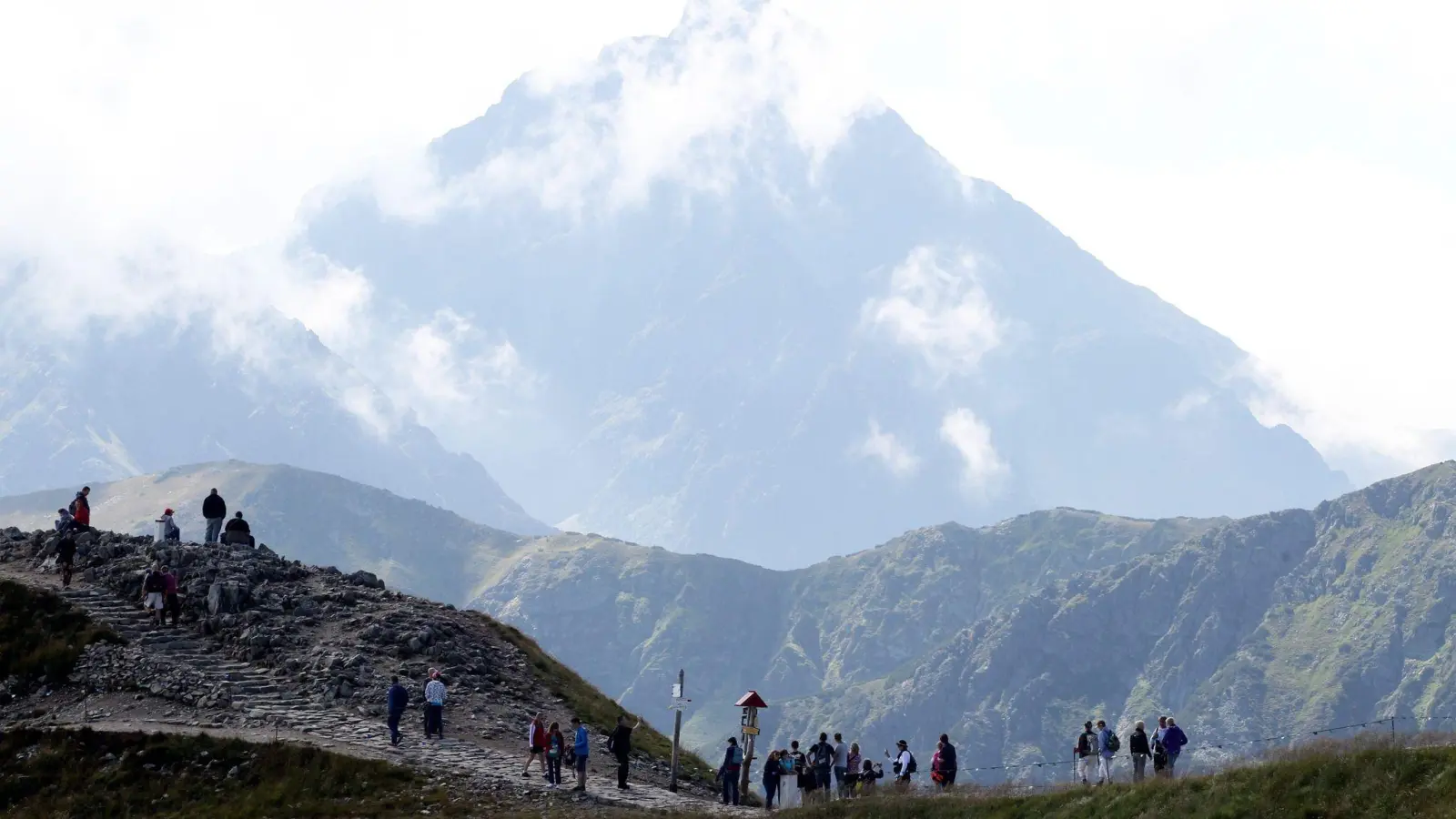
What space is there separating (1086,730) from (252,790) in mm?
27995

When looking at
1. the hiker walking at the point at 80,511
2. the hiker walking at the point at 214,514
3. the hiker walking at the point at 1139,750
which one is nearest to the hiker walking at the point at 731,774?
the hiker walking at the point at 1139,750

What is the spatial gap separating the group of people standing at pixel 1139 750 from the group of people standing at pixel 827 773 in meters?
4.70

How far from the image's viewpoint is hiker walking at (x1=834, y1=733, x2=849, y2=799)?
55.1 metres

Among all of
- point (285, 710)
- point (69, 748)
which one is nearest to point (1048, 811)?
point (285, 710)

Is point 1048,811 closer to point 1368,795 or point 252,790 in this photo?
point 1368,795

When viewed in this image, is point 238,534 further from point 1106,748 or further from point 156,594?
point 1106,748

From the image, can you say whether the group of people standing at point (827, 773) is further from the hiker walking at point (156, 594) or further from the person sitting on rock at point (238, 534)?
the person sitting on rock at point (238, 534)

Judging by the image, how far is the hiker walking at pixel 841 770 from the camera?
55.1 meters

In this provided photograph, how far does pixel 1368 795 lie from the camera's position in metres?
40.2

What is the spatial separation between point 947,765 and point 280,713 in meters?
24.3

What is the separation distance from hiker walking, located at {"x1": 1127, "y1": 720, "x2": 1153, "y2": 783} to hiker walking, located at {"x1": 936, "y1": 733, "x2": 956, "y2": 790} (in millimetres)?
6323

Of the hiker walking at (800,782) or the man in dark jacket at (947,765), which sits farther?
the hiker walking at (800,782)

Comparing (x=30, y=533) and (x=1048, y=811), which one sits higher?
(x=30, y=533)

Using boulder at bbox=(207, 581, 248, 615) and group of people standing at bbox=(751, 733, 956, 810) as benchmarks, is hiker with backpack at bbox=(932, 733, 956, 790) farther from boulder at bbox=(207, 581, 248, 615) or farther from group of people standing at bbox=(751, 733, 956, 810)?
boulder at bbox=(207, 581, 248, 615)
